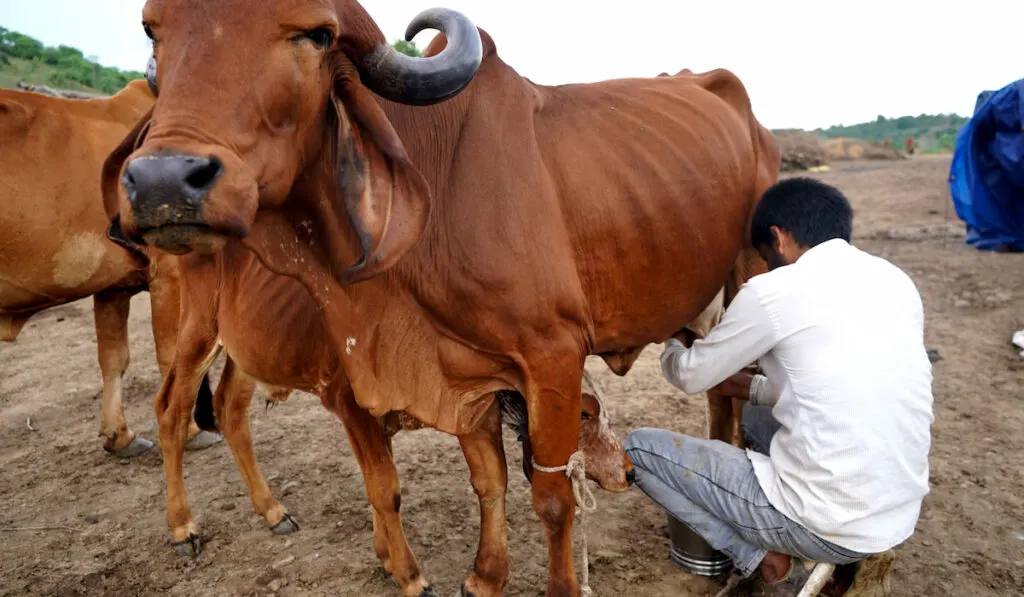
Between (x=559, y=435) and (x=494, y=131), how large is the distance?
1.09 metres

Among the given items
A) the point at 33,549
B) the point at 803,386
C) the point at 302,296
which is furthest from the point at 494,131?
the point at 33,549

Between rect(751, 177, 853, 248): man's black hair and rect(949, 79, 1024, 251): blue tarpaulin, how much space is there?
7.66 m

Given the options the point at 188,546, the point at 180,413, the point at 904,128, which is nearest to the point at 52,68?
the point at 180,413

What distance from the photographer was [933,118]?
64750 millimetres

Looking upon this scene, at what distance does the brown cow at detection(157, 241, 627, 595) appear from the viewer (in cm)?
294

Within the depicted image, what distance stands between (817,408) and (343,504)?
8.43 ft

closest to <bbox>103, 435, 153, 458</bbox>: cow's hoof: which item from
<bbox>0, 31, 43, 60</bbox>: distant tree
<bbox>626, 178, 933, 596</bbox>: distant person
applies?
<bbox>626, 178, 933, 596</bbox>: distant person

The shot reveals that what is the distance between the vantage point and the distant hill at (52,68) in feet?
59.8

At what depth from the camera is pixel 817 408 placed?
8.14ft

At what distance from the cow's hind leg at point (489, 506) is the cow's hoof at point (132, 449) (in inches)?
108

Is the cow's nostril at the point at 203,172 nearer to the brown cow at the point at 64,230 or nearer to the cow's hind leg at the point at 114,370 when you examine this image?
the brown cow at the point at 64,230

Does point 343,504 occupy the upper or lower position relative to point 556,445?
lower

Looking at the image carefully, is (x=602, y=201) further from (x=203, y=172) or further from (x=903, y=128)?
(x=903, y=128)

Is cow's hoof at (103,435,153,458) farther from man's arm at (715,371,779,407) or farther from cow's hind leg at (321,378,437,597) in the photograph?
man's arm at (715,371,779,407)
